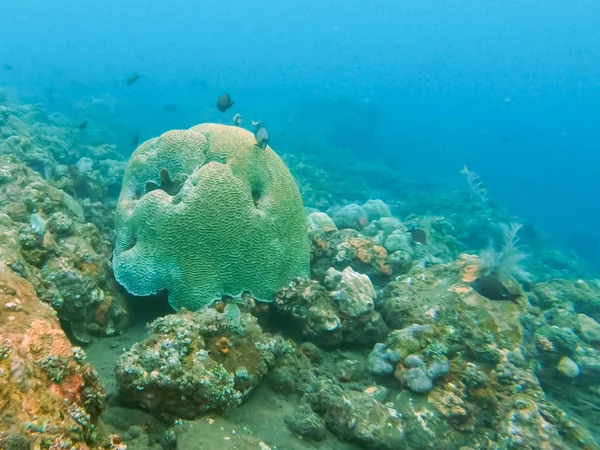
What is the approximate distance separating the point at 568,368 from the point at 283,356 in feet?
14.1

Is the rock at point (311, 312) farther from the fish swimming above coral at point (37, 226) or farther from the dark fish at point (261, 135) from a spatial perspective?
the fish swimming above coral at point (37, 226)

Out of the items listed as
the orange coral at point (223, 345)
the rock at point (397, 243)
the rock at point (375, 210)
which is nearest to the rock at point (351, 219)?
the rock at point (375, 210)

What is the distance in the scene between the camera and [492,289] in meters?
4.89

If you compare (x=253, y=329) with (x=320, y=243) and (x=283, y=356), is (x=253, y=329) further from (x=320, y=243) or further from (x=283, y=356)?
(x=320, y=243)

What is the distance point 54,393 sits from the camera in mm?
2080

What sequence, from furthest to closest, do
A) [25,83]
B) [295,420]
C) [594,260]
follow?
[25,83] < [594,260] < [295,420]

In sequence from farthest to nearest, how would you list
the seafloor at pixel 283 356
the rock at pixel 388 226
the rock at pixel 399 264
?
the rock at pixel 388 226 → the rock at pixel 399 264 → the seafloor at pixel 283 356

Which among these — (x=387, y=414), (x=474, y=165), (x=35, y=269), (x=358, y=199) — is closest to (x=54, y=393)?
(x=35, y=269)

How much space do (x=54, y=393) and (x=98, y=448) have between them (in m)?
0.43

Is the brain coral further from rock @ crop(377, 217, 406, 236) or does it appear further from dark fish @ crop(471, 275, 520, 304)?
rock @ crop(377, 217, 406, 236)

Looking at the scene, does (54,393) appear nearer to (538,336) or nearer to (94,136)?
(538,336)

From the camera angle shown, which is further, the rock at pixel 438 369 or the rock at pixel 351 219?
the rock at pixel 351 219

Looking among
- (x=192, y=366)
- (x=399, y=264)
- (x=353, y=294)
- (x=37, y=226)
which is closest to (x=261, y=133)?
(x=353, y=294)

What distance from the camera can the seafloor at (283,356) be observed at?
2342 mm
